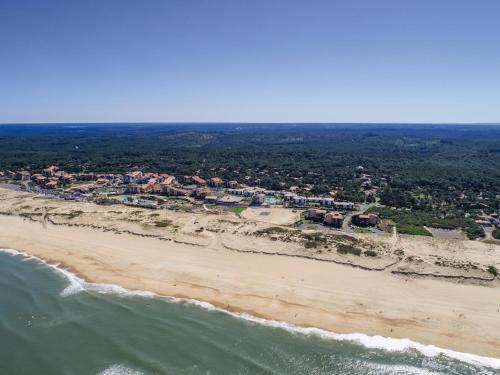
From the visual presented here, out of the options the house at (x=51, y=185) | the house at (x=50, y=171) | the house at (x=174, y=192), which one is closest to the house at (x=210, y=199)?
the house at (x=174, y=192)

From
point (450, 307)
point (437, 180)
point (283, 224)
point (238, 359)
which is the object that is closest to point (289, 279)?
point (238, 359)

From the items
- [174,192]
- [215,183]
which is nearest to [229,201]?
[174,192]

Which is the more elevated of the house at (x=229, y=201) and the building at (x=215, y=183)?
the building at (x=215, y=183)

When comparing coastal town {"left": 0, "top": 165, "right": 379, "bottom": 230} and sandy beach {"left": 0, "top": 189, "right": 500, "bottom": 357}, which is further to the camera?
coastal town {"left": 0, "top": 165, "right": 379, "bottom": 230}

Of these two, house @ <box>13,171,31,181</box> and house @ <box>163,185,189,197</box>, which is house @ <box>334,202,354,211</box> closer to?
house @ <box>163,185,189,197</box>

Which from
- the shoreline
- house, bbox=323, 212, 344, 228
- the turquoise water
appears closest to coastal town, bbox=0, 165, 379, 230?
house, bbox=323, 212, 344, 228

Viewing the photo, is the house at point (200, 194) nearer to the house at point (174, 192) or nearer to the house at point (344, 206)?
the house at point (174, 192)

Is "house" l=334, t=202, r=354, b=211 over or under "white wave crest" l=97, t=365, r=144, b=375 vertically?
over
